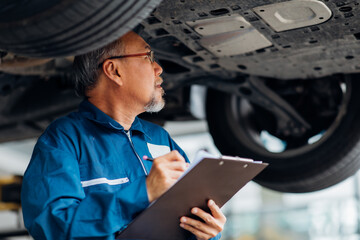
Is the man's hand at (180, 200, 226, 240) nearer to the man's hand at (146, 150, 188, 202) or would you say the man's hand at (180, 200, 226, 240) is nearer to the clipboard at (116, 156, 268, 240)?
the clipboard at (116, 156, 268, 240)

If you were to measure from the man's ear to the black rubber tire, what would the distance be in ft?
0.93

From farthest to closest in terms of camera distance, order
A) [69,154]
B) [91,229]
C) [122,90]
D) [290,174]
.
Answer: [290,174]
[122,90]
[69,154]
[91,229]

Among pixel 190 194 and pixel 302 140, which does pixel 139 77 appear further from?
pixel 302 140

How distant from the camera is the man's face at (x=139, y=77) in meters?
1.81

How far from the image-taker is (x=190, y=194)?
57.7 inches

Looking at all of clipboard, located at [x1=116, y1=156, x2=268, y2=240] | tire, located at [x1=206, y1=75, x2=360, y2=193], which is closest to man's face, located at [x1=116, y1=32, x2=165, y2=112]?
clipboard, located at [x1=116, y1=156, x2=268, y2=240]

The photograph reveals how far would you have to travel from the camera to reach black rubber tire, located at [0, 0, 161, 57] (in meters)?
1.42

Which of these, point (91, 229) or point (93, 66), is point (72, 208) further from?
point (93, 66)

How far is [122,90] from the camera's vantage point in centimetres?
181

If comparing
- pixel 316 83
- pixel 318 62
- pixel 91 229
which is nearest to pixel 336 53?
pixel 318 62

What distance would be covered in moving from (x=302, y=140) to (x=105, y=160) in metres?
1.48

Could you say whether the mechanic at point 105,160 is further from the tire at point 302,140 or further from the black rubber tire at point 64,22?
the tire at point 302,140

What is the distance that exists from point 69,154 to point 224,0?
0.68 metres

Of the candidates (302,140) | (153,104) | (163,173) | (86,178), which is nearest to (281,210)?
(302,140)
